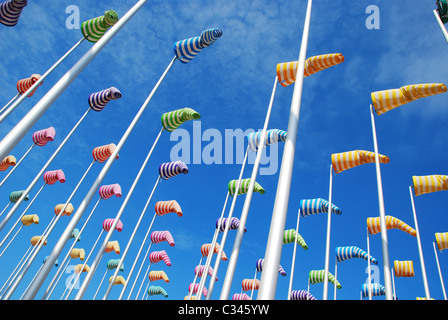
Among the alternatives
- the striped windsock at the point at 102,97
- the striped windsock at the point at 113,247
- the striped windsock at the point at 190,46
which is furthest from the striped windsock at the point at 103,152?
the striped windsock at the point at 113,247

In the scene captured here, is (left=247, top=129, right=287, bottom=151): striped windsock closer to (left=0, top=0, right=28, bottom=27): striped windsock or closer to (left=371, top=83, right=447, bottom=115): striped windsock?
(left=371, top=83, right=447, bottom=115): striped windsock

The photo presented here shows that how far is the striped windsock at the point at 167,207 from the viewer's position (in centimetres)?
1458

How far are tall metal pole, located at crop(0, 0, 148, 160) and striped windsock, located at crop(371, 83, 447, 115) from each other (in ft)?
24.2

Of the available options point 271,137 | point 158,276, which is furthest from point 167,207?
point 158,276

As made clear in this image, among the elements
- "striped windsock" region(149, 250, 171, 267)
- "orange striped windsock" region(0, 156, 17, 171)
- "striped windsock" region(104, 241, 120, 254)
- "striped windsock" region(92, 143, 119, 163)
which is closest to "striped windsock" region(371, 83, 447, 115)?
"striped windsock" region(92, 143, 119, 163)

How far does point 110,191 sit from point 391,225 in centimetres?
1448

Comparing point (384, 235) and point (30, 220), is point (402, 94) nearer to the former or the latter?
point (384, 235)

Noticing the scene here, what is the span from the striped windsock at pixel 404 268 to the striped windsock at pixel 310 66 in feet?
Result: 43.4

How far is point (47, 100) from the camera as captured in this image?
4973 millimetres

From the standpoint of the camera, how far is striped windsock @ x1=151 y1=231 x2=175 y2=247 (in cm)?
1834

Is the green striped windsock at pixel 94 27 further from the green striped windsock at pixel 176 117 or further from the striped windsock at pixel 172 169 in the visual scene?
the striped windsock at pixel 172 169

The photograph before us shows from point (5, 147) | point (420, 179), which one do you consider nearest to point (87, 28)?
point (5, 147)
